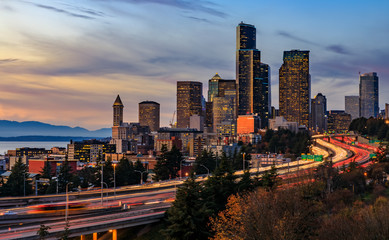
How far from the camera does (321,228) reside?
175 ft

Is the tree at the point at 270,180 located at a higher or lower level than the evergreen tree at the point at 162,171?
higher

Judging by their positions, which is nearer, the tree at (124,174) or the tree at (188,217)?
the tree at (188,217)

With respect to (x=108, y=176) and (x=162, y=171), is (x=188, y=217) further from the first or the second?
(x=162, y=171)

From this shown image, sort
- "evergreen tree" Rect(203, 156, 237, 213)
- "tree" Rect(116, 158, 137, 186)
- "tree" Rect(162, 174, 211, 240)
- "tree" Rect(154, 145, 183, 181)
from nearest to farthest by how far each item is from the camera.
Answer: "tree" Rect(162, 174, 211, 240) < "evergreen tree" Rect(203, 156, 237, 213) < "tree" Rect(116, 158, 137, 186) < "tree" Rect(154, 145, 183, 181)

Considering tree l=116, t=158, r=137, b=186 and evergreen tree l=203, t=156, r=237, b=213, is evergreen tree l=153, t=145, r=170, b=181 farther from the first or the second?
evergreen tree l=203, t=156, r=237, b=213

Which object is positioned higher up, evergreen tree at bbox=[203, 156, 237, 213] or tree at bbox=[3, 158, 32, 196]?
evergreen tree at bbox=[203, 156, 237, 213]

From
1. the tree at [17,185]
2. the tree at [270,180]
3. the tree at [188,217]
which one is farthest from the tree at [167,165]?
the tree at [188,217]

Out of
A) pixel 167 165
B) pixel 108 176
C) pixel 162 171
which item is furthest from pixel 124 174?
pixel 167 165

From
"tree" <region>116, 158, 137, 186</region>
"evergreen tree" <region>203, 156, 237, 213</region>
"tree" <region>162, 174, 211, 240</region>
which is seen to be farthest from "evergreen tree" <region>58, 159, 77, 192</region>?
"tree" <region>162, 174, 211, 240</region>

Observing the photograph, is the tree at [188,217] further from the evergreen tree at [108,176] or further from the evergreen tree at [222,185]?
the evergreen tree at [108,176]

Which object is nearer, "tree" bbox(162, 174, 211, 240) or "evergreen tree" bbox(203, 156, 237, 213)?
"tree" bbox(162, 174, 211, 240)

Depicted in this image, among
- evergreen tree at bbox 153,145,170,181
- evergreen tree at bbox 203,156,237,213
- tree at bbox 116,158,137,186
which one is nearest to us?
evergreen tree at bbox 203,156,237,213

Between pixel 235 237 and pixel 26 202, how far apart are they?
43220 millimetres

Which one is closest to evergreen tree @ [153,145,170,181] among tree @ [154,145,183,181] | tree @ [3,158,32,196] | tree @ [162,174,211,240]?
tree @ [154,145,183,181]
